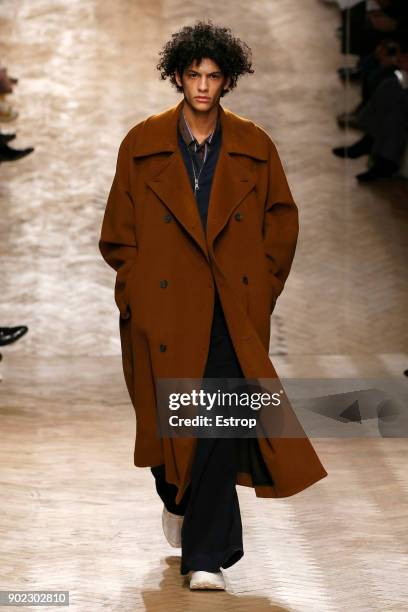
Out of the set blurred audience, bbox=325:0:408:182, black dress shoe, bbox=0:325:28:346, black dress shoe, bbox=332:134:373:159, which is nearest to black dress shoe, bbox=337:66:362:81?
blurred audience, bbox=325:0:408:182

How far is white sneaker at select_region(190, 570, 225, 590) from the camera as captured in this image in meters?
4.24

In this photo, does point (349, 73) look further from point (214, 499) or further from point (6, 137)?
point (214, 499)

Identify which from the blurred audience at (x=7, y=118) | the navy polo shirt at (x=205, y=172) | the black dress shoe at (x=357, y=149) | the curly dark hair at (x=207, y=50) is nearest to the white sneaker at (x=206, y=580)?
the navy polo shirt at (x=205, y=172)

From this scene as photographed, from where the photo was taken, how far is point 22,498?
5.51 m

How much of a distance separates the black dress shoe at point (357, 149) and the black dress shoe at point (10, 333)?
103 inches

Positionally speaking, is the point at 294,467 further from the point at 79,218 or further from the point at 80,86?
the point at 80,86

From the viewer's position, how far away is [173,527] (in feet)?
15.1

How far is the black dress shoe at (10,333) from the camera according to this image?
8258 mm

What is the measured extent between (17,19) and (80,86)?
79 cm

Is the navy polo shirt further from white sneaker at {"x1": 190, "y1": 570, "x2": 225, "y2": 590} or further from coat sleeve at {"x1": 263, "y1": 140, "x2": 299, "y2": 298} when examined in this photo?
white sneaker at {"x1": 190, "y1": 570, "x2": 225, "y2": 590}

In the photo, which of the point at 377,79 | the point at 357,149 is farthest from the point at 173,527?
the point at 357,149

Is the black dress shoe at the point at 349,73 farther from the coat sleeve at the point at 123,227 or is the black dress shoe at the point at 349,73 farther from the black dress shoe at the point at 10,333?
the coat sleeve at the point at 123,227

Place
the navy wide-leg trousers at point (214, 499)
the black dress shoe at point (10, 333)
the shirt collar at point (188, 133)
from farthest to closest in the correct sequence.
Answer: the black dress shoe at point (10, 333) → the shirt collar at point (188, 133) → the navy wide-leg trousers at point (214, 499)

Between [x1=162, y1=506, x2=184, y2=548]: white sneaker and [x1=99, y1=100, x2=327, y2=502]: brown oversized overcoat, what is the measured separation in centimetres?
29
